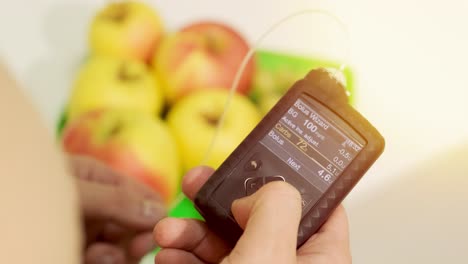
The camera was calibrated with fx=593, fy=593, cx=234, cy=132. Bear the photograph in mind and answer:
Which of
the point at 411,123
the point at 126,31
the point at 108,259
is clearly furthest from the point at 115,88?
the point at 411,123

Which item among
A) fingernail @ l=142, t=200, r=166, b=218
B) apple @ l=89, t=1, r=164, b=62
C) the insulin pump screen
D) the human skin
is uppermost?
the insulin pump screen

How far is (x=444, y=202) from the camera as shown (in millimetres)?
339

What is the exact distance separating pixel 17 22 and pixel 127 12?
0.13 meters

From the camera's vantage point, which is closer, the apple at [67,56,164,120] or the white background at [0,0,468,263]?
the white background at [0,0,468,263]

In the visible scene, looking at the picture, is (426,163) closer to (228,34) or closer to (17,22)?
(228,34)

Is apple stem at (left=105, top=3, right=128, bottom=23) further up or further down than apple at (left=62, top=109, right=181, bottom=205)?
further up

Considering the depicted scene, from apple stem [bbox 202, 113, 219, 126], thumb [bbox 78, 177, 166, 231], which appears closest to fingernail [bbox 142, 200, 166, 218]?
thumb [bbox 78, 177, 166, 231]

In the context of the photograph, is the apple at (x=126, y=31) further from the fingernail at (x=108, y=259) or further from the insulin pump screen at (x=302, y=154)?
the insulin pump screen at (x=302, y=154)

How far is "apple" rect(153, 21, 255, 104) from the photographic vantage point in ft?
2.06

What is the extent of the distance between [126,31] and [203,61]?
10cm

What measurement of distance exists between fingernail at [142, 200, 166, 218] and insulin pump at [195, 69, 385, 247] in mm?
209

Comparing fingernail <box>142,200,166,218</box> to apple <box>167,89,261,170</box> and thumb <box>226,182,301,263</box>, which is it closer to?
apple <box>167,89,261,170</box>

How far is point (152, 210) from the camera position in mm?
528

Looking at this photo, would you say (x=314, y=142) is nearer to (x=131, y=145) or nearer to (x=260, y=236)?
(x=260, y=236)
